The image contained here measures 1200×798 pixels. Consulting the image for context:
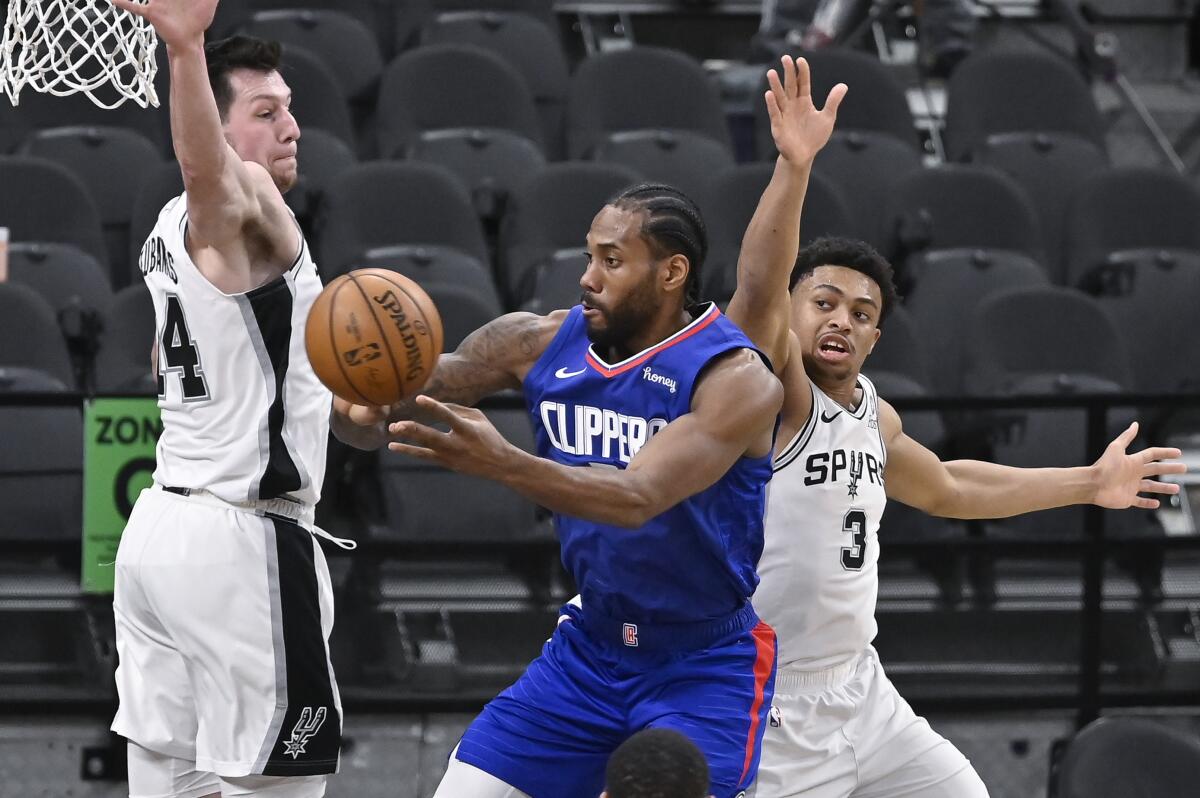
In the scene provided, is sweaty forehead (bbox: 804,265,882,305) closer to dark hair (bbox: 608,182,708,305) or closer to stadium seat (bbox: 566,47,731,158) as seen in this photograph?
dark hair (bbox: 608,182,708,305)

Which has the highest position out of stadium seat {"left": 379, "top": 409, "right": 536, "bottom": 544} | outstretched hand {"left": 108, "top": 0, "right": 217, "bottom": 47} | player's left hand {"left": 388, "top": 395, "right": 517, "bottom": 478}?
outstretched hand {"left": 108, "top": 0, "right": 217, "bottom": 47}

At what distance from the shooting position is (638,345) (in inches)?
155

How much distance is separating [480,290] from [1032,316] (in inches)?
85.9

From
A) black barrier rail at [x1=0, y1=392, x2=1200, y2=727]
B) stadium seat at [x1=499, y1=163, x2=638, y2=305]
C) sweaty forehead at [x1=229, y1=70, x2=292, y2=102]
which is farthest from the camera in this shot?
stadium seat at [x1=499, y1=163, x2=638, y2=305]

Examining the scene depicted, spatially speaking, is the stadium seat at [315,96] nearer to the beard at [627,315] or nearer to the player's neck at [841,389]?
the player's neck at [841,389]

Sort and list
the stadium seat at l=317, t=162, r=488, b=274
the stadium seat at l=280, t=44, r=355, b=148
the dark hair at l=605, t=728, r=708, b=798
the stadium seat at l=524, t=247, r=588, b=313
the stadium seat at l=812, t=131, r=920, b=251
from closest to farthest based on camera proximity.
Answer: the dark hair at l=605, t=728, r=708, b=798 < the stadium seat at l=524, t=247, r=588, b=313 < the stadium seat at l=317, t=162, r=488, b=274 < the stadium seat at l=280, t=44, r=355, b=148 < the stadium seat at l=812, t=131, r=920, b=251

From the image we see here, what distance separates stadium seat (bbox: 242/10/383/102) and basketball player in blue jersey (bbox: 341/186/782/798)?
16.0ft

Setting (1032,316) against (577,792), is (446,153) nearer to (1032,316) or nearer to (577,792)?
(1032,316)

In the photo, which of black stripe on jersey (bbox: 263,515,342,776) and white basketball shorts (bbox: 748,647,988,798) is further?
white basketball shorts (bbox: 748,647,988,798)

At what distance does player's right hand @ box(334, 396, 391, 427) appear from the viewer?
3.83 metres

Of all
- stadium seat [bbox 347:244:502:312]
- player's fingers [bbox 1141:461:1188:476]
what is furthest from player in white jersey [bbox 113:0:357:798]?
stadium seat [bbox 347:244:502:312]

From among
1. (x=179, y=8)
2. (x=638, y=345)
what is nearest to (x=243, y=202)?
(x=179, y=8)

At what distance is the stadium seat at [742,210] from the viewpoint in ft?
23.4

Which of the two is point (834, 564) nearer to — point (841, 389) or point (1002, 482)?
point (841, 389)
